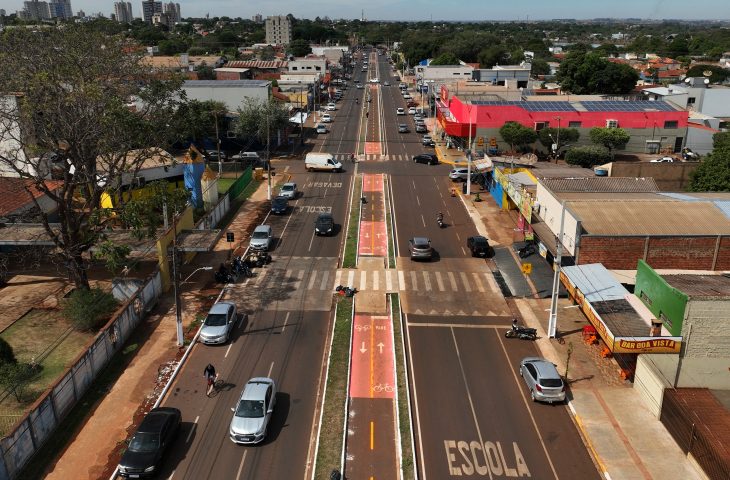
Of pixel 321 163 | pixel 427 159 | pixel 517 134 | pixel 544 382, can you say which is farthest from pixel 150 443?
pixel 517 134

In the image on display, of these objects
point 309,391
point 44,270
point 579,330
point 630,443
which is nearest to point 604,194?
point 579,330

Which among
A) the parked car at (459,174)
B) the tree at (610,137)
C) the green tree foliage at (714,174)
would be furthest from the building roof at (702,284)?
the tree at (610,137)

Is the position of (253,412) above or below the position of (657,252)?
below

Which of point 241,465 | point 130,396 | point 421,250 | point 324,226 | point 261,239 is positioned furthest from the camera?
point 324,226

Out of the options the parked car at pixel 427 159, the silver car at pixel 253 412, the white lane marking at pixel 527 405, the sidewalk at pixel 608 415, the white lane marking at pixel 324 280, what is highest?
the parked car at pixel 427 159

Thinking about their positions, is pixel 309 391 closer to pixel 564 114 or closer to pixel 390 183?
pixel 390 183

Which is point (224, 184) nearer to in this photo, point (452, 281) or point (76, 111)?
point (76, 111)

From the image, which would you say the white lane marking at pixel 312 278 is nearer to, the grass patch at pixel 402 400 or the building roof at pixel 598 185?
the grass patch at pixel 402 400
